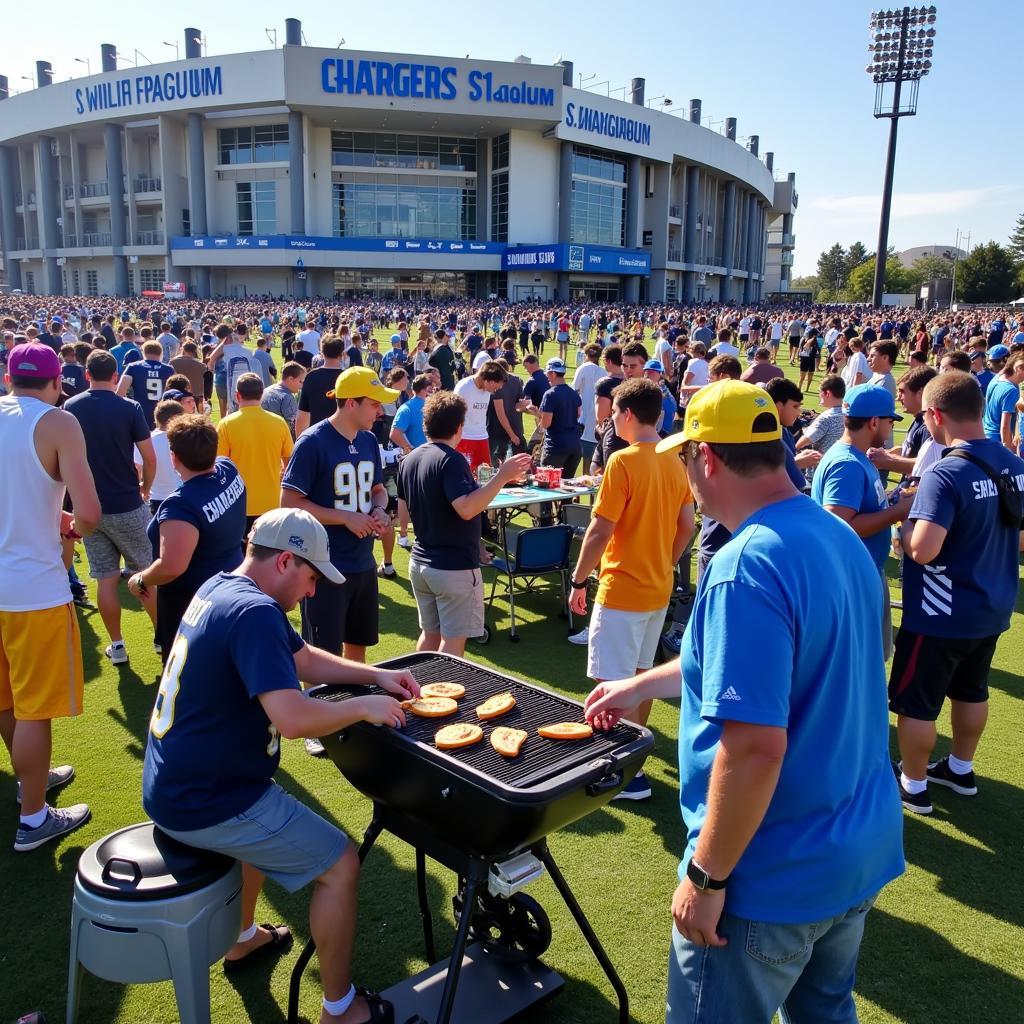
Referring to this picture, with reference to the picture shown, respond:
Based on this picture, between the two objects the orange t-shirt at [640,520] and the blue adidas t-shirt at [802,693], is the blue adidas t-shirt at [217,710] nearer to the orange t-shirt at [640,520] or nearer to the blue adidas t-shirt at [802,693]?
the blue adidas t-shirt at [802,693]

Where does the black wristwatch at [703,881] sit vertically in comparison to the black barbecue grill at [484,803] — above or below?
above

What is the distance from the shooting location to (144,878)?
8.31 ft

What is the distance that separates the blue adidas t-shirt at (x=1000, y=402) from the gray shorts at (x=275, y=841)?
838 cm

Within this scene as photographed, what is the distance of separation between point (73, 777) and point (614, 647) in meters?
3.23

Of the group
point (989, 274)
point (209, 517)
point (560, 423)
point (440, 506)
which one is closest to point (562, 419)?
point (560, 423)

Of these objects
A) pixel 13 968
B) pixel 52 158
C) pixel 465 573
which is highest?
pixel 52 158

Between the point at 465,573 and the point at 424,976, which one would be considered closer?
the point at 424,976

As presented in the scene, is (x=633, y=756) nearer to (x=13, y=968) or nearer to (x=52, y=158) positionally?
(x=13, y=968)

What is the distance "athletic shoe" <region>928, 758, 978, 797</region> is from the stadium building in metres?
55.3

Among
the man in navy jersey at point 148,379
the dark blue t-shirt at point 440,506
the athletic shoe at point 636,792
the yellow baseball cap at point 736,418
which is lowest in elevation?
the athletic shoe at point 636,792

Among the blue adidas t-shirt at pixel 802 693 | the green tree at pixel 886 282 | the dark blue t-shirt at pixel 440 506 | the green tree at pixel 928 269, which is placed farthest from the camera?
the green tree at pixel 928 269

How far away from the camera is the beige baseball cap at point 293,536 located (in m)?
2.68

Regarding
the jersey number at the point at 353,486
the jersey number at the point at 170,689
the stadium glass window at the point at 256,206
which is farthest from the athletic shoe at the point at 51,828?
the stadium glass window at the point at 256,206

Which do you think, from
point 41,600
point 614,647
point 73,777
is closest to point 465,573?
point 614,647
